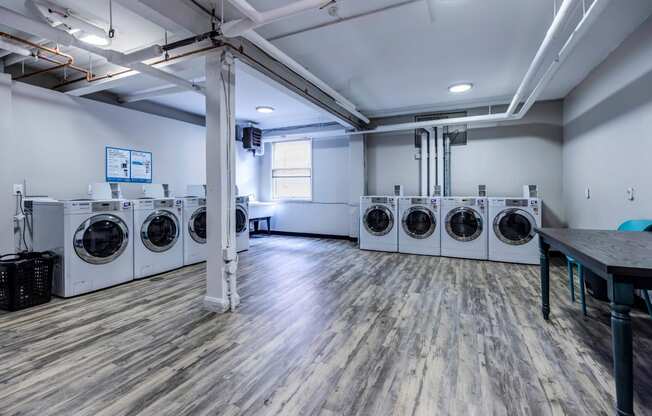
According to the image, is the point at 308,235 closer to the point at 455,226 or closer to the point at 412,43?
the point at 455,226

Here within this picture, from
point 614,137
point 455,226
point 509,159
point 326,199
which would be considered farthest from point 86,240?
point 509,159

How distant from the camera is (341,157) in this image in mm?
6680

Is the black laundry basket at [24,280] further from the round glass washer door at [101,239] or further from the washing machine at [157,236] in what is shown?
the washing machine at [157,236]

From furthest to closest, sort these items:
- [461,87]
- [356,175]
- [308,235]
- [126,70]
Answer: [308,235] → [356,175] → [461,87] → [126,70]

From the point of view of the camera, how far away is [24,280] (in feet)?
9.36

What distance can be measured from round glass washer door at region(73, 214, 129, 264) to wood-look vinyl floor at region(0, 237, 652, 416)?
410 mm

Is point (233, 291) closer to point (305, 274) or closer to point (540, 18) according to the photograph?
point (305, 274)

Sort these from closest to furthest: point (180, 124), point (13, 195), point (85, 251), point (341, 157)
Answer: point (85, 251) < point (13, 195) < point (180, 124) < point (341, 157)

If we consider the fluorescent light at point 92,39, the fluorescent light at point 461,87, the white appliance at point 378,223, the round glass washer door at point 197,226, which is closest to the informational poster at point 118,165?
the round glass washer door at point 197,226

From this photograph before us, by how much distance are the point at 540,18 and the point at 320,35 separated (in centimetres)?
191

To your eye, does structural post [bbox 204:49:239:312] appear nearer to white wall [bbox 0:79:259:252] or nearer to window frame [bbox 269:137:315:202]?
white wall [bbox 0:79:259:252]

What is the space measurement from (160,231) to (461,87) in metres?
4.60

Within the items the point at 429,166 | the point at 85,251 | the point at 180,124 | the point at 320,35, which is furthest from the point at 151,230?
the point at 429,166

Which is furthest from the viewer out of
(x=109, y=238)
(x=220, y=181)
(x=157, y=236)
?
(x=157, y=236)
